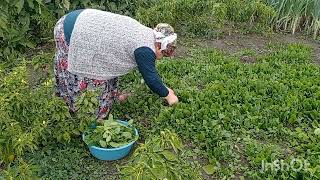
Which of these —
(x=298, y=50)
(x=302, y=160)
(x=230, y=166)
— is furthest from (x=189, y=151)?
(x=298, y=50)

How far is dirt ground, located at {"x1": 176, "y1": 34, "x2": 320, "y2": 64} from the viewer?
4.92 metres

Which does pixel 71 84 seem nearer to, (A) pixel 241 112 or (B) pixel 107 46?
(B) pixel 107 46

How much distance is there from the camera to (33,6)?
15.1ft

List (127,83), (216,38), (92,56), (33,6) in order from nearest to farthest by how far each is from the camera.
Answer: (92,56), (127,83), (33,6), (216,38)

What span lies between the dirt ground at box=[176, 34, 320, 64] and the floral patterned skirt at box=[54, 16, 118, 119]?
1.38 metres

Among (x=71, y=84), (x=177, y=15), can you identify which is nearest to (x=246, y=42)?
(x=177, y=15)

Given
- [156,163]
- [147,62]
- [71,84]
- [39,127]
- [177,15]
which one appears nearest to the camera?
[156,163]

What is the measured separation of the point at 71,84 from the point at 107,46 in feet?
1.62

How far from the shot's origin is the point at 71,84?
11.4 ft

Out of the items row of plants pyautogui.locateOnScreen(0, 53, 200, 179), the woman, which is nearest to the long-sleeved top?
the woman

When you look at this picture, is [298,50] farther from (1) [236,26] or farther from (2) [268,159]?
(2) [268,159]

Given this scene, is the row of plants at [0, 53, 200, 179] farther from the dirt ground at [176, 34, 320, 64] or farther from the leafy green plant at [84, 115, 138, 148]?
the dirt ground at [176, 34, 320, 64]

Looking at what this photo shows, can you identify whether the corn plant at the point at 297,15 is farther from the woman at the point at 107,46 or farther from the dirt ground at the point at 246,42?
the woman at the point at 107,46

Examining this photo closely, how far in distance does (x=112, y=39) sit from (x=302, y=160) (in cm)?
155
